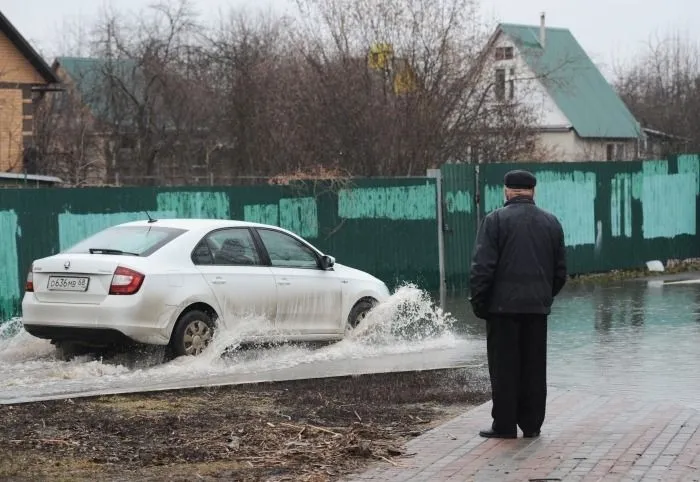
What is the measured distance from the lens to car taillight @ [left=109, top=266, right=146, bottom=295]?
12.5 metres

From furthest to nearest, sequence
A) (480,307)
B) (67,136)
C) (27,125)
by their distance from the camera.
→ (67,136) → (27,125) → (480,307)

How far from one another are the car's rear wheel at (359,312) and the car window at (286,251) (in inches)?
28.3

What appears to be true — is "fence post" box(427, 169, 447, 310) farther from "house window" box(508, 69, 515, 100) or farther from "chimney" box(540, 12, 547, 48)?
"chimney" box(540, 12, 547, 48)

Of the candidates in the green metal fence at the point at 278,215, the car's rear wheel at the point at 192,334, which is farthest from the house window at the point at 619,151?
the car's rear wheel at the point at 192,334

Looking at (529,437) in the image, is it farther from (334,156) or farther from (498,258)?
(334,156)

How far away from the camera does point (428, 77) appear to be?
28.5 meters

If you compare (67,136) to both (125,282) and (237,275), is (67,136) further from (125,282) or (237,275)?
(125,282)

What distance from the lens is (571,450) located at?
27.1ft

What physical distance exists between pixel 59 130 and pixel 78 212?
27761 mm

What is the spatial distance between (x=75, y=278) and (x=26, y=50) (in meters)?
29.5

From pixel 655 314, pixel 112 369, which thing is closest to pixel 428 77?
pixel 655 314

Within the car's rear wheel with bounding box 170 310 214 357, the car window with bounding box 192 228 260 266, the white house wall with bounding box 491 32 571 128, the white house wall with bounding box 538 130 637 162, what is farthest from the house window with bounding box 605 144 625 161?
the car's rear wheel with bounding box 170 310 214 357

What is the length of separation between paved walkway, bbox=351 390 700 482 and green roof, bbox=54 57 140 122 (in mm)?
41593

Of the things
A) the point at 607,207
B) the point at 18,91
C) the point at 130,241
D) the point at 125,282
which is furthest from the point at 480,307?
the point at 18,91
